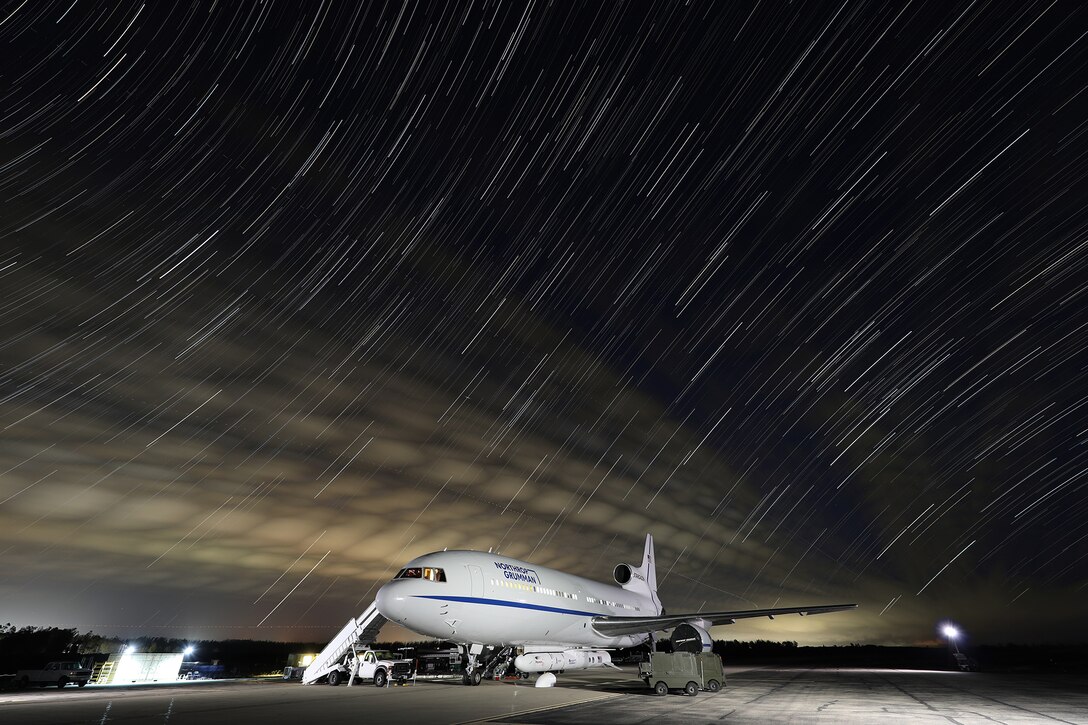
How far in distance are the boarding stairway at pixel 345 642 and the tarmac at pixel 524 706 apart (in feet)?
17.9

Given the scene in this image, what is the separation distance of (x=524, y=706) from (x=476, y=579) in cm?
790

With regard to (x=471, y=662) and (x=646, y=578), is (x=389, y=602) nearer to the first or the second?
(x=471, y=662)

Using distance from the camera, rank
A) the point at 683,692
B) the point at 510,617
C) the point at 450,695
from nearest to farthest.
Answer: the point at 450,695 → the point at 683,692 → the point at 510,617

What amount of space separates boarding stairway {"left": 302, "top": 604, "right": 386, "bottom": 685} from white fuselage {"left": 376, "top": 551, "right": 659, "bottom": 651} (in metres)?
5.32

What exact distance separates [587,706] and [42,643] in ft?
327

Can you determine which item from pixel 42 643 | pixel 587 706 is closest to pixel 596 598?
pixel 587 706

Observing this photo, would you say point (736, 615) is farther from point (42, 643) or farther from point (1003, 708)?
point (42, 643)

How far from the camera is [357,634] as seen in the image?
26.9 m

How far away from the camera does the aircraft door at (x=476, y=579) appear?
930 inches

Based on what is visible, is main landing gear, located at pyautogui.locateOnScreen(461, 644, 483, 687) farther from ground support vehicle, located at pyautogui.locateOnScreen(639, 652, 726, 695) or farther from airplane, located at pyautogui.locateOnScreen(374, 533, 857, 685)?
ground support vehicle, located at pyautogui.locateOnScreen(639, 652, 726, 695)

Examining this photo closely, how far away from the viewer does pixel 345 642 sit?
89.4ft

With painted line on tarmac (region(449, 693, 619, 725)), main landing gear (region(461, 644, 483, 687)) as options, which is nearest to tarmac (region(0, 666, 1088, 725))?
painted line on tarmac (region(449, 693, 619, 725))

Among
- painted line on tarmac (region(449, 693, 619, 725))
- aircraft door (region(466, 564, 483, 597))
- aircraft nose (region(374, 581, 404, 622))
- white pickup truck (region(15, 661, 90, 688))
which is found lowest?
painted line on tarmac (region(449, 693, 619, 725))

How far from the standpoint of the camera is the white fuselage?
875 inches
